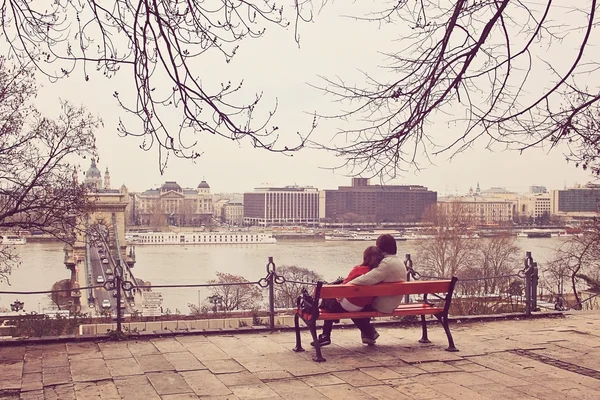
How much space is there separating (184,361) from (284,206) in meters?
71.6

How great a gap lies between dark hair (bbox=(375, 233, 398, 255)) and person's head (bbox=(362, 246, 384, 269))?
52 mm

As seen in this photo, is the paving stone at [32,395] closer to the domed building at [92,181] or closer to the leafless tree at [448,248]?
the domed building at [92,181]

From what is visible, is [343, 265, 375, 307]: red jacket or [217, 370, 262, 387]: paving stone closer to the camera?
[217, 370, 262, 387]: paving stone

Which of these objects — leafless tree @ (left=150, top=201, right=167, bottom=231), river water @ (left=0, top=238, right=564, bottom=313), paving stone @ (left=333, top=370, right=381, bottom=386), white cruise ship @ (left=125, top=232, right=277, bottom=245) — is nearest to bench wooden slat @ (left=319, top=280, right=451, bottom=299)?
paving stone @ (left=333, top=370, right=381, bottom=386)

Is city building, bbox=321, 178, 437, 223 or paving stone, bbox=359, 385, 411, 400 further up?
city building, bbox=321, 178, 437, 223

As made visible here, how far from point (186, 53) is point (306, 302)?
199cm

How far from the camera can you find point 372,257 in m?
4.39

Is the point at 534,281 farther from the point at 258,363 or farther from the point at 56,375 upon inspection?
the point at 56,375

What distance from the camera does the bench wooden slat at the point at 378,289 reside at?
163 inches

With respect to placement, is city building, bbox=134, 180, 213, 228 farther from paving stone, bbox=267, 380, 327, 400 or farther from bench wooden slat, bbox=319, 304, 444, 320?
paving stone, bbox=267, 380, 327, 400

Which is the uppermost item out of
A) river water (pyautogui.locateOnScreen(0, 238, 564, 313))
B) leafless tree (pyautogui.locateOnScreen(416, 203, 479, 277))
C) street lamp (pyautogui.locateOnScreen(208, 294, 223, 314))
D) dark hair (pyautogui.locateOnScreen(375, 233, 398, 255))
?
dark hair (pyautogui.locateOnScreen(375, 233, 398, 255))

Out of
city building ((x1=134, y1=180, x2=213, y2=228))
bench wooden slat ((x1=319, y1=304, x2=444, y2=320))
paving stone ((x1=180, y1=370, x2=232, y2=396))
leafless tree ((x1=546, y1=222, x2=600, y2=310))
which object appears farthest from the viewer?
city building ((x1=134, y1=180, x2=213, y2=228))

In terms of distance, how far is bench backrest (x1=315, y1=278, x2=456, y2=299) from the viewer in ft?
13.5

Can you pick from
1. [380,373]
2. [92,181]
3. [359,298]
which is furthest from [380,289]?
[92,181]
